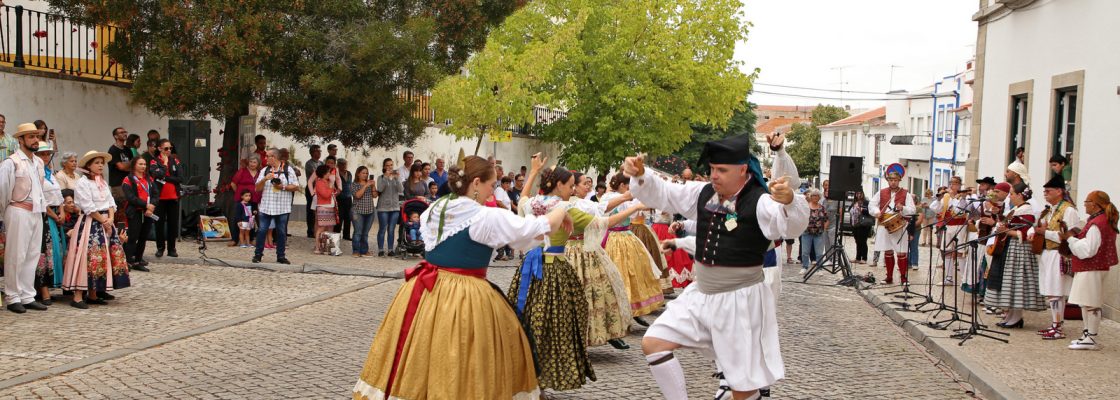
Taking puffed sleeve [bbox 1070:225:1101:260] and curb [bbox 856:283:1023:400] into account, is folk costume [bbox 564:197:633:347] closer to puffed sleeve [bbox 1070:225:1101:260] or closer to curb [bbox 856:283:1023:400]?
curb [bbox 856:283:1023:400]

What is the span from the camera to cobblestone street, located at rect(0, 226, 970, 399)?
744 centimetres

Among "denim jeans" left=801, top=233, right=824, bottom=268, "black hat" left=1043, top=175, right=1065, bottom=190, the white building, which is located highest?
the white building

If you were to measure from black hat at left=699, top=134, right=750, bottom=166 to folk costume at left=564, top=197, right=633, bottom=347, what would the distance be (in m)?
2.43

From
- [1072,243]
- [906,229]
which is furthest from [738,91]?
[1072,243]

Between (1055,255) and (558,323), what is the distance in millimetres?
6280

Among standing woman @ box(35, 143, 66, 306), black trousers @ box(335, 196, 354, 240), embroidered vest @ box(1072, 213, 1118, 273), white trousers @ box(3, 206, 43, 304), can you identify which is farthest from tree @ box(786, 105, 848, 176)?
white trousers @ box(3, 206, 43, 304)

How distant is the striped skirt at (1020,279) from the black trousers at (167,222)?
35.5 feet

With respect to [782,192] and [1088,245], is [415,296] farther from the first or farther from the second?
[1088,245]

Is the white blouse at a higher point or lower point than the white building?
lower

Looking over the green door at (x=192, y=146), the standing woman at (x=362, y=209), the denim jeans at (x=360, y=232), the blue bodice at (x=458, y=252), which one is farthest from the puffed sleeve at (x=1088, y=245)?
the green door at (x=192, y=146)

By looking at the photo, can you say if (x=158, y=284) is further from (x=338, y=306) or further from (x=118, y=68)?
(x=118, y=68)

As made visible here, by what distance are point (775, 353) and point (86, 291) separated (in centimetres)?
771

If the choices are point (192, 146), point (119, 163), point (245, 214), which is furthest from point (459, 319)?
point (192, 146)

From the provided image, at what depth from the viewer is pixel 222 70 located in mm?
16172
